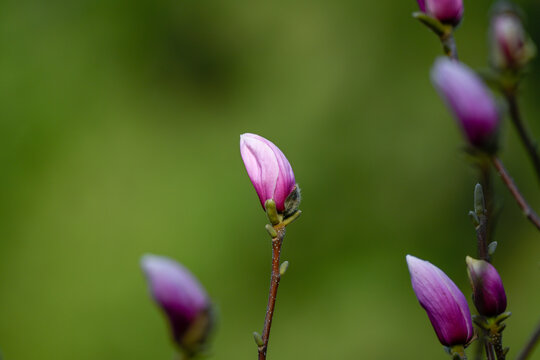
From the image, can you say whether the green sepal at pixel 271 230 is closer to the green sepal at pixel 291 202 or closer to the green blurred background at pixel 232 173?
the green sepal at pixel 291 202

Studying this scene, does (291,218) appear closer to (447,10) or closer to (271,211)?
(271,211)

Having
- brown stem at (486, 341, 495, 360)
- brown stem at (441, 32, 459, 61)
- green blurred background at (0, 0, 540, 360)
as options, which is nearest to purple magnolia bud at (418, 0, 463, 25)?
brown stem at (441, 32, 459, 61)

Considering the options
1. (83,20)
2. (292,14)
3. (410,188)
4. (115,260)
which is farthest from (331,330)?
(83,20)

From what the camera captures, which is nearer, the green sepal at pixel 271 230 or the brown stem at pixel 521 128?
the brown stem at pixel 521 128

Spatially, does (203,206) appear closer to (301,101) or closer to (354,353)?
(301,101)

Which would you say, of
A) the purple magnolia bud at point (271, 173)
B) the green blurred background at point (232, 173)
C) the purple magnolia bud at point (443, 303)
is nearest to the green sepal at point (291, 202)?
the purple magnolia bud at point (271, 173)

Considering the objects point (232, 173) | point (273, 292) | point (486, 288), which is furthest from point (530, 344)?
point (232, 173)
